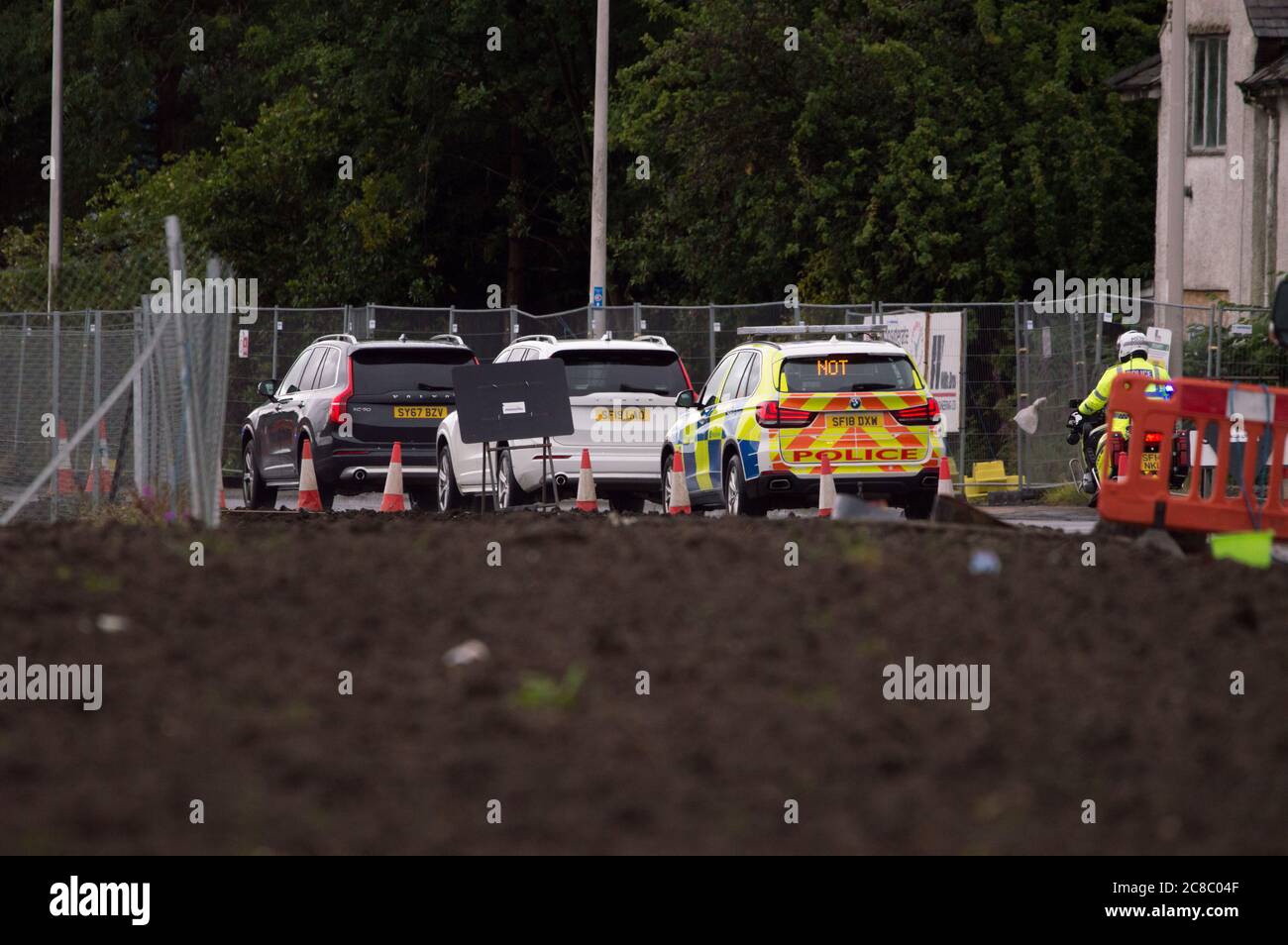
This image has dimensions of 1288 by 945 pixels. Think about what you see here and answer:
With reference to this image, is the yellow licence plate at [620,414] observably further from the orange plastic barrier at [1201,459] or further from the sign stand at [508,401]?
the orange plastic barrier at [1201,459]

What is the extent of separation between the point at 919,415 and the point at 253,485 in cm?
906

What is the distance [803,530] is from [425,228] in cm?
3672

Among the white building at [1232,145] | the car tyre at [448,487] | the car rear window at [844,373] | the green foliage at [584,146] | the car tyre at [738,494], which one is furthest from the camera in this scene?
the green foliage at [584,146]

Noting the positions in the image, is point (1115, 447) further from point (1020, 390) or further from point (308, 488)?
point (308, 488)

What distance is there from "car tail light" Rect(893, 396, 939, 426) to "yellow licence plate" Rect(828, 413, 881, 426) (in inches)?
7.7

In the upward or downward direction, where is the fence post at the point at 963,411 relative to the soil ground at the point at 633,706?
upward

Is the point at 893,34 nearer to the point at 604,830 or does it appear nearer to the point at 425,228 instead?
the point at 425,228

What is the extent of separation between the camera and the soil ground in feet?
19.4

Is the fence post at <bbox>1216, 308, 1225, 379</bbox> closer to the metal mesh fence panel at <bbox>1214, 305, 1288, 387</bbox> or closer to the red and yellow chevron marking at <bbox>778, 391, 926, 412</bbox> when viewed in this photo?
the metal mesh fence panel at <bbox>1214, 305, 1288, 387</bbox>

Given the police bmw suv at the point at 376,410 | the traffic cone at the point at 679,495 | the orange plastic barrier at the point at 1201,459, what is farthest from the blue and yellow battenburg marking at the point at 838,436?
the orange plastic barrier at the point at 1201,459

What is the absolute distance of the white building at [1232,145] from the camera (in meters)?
33.0

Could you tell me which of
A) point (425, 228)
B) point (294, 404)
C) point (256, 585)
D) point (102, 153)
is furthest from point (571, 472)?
point (102, 153)

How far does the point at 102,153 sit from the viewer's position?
56.2m

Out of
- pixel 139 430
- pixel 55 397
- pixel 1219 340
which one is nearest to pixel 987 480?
pixel 1219 340
